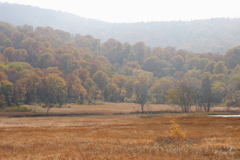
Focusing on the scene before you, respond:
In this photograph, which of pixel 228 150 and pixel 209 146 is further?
pixel 209 146

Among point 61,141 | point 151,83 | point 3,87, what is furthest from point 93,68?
point 61,141

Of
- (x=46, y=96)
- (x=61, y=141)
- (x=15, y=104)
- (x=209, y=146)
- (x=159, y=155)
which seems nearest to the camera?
(x=159, y=155)

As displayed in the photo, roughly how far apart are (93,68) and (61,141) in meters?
168

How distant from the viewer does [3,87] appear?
107438mm

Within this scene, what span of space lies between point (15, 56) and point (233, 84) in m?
158

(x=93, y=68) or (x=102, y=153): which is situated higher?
(x=93, y=68)

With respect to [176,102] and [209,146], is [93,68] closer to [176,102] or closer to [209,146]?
[176,102]

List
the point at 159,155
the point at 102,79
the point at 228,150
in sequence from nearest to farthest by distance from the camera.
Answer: the point at 159,155 < the point at 228,150 < the point at 102,79

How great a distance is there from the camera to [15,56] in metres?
191

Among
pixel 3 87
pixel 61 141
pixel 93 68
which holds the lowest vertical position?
pixel 61 141

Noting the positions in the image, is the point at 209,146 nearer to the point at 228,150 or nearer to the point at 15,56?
the point at 228,150

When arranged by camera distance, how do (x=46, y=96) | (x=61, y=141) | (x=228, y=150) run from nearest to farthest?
(x=228, y=150) < (x=61, y=141) < (x=46, y=96)

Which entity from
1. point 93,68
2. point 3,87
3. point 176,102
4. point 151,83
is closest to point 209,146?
point 176,102

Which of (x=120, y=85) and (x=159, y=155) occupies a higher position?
(x=120, y=85)
